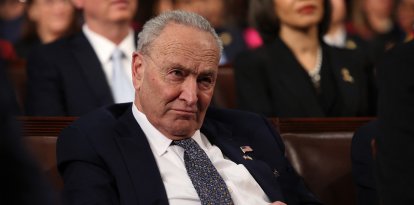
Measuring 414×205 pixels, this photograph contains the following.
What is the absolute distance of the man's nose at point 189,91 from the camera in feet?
7.49

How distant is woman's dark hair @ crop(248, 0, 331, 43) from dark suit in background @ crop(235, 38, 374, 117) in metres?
0.11

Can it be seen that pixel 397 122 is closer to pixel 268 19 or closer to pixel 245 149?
pixel 245 149

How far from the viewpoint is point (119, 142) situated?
2232mm

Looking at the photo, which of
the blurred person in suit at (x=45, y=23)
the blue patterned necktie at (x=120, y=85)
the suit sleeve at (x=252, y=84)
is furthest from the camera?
the blurred person in suit at (x=45, y=23)

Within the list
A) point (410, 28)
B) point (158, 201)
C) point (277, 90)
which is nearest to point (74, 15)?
point (277, 90)

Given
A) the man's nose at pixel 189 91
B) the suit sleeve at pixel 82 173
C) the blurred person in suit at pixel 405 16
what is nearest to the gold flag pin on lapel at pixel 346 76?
the man's nose at pixel 189 91

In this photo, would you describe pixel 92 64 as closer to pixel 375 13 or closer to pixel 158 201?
pixel 158 201

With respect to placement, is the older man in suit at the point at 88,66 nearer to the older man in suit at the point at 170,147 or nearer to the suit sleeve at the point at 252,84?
the suit sleeve at the point at 252,84

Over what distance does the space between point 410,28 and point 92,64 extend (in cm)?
335

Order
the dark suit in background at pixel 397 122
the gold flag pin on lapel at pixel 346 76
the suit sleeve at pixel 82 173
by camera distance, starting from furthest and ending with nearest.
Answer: the gold flag pin on lapel at pixel 346 76 < the suit sleeve at pixel 82 173 < the dark suit in background at pixel 397 122

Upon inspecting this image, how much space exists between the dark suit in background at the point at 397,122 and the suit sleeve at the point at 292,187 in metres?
0.63

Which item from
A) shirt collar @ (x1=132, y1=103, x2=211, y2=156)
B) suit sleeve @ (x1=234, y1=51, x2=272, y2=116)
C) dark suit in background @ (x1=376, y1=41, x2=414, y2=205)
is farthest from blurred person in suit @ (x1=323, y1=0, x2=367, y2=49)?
dark suit in background @ (x1=376, y1=41, x2=414, y2=205)

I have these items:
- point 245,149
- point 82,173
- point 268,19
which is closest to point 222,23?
point 268,19

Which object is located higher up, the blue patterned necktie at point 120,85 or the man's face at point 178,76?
the man's face at point 178,76
